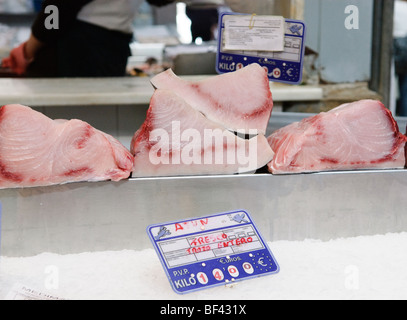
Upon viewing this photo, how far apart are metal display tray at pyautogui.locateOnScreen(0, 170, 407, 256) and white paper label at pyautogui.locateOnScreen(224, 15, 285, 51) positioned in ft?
1.72

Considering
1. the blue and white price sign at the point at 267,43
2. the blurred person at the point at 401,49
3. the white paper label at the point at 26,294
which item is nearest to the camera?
the white paper label at the point at 26,294

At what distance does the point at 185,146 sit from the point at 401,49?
3.79 meters

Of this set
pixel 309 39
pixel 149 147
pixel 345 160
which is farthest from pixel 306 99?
pixel 149 147

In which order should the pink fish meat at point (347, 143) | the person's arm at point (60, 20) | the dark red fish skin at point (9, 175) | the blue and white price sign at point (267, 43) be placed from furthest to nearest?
1. the person's arm at point (60, 20)
2. the blue and white price sign at point (267, 43)
3. the pink fish meat at point (347, 143)
4. the dark red fish skin at point (9, 175)

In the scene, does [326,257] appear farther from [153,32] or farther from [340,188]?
[153,32]

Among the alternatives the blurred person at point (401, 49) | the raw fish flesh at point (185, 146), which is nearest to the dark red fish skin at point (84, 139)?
the raw fish flesh at point (185, 146)

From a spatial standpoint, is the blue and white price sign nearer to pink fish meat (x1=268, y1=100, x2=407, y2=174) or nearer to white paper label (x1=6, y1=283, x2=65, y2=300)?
pink fish meat (x1=268, y1=100, x2=407, y2=174)

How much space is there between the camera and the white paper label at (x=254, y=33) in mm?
1700

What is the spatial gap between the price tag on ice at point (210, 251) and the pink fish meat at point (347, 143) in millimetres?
237

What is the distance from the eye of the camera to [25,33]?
500 cm

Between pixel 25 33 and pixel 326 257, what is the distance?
4350mm

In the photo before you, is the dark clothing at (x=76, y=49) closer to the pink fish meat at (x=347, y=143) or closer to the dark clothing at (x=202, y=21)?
the pink fish meat at (x=347, y=143)

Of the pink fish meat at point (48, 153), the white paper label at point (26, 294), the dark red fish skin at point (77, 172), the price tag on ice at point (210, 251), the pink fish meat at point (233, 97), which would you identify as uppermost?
the pink fish meat at point (233, 97)

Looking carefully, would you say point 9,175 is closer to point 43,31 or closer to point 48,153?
point 48,153
